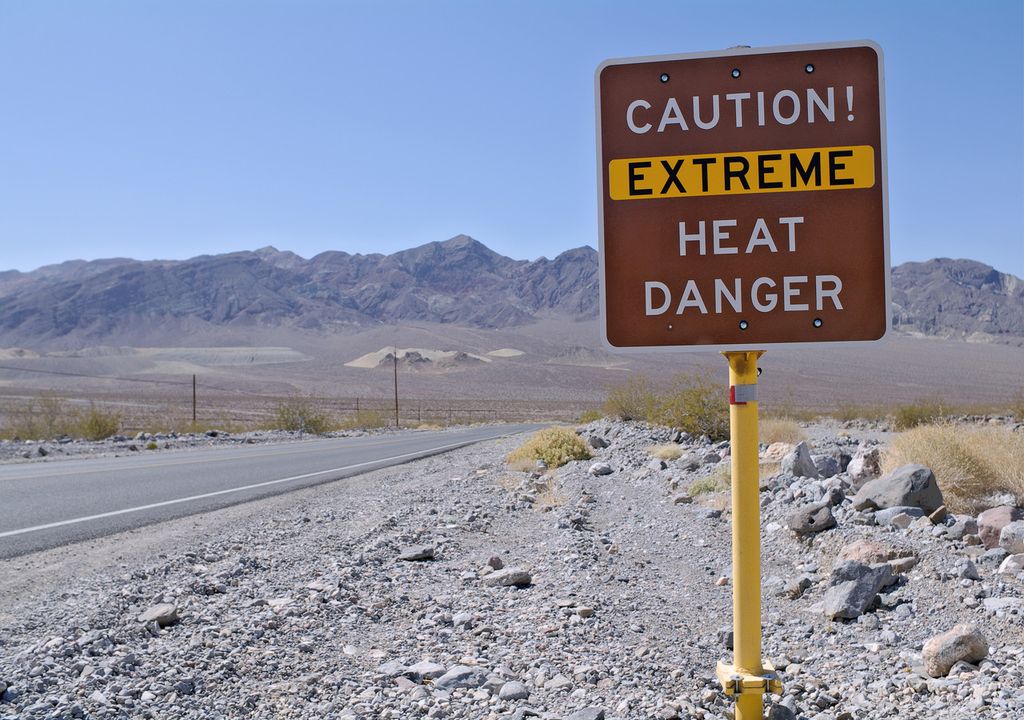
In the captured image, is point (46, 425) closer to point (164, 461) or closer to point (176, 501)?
point (164, 461)

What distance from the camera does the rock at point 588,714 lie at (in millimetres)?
3699

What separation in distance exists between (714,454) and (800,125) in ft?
34.0

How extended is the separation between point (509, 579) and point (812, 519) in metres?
2.47

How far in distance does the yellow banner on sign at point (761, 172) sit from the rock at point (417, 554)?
A: 475cm

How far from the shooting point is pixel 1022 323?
14900 cm

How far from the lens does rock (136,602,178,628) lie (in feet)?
17.3

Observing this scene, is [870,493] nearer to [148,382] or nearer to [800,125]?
[800,125]

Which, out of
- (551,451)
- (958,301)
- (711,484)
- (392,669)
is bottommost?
(551,451)

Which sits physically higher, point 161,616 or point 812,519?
point 812,519

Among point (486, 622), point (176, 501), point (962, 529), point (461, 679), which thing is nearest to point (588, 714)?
point (461, 679)

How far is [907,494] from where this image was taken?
738 cm

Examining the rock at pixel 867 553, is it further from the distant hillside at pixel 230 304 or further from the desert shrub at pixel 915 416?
the distant hillside at pixel 230 304

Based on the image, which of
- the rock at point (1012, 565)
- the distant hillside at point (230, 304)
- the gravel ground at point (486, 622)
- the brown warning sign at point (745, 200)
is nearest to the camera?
the brown warning sign at point (745, 200)

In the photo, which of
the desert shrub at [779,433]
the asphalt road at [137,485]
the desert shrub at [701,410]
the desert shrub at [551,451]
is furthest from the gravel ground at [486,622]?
the desert shrub at [779,433]
